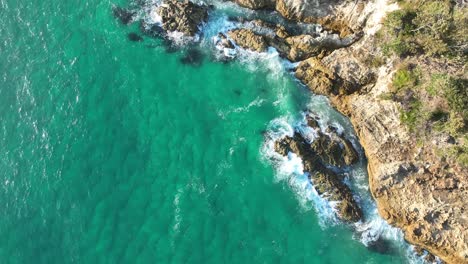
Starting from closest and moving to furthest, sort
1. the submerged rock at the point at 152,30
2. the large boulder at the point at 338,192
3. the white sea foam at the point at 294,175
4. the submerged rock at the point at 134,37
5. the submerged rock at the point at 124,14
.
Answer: the large boulder at the point at 338,192, the white sea foam at the point at 294,175, the submerged rock at the point at 134,37, the submerged rock at the point at 152,30, the submerged rock at the point at 124,14

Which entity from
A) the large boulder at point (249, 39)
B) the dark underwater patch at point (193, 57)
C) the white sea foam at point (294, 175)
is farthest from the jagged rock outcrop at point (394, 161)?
the dark underwater patch at point (193, 57)

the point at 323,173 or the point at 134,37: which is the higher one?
the point at 134,37

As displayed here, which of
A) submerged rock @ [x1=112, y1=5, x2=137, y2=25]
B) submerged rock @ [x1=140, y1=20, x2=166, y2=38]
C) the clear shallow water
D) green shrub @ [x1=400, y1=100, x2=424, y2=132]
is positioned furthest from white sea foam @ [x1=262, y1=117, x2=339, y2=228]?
submerged rock @ [x1=112, y1=5, x2=137, y2=25]

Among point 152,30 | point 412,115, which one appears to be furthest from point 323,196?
point 152,30

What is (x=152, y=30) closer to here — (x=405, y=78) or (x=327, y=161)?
(x=327, y=161)

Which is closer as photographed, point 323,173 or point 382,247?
point 382,247

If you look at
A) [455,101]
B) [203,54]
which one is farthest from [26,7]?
[455,101]

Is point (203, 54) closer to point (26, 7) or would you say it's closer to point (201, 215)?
point (201, 215)

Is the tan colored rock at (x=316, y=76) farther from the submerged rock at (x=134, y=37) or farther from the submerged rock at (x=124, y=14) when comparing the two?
the submerged rock at (x=124, y=14)
